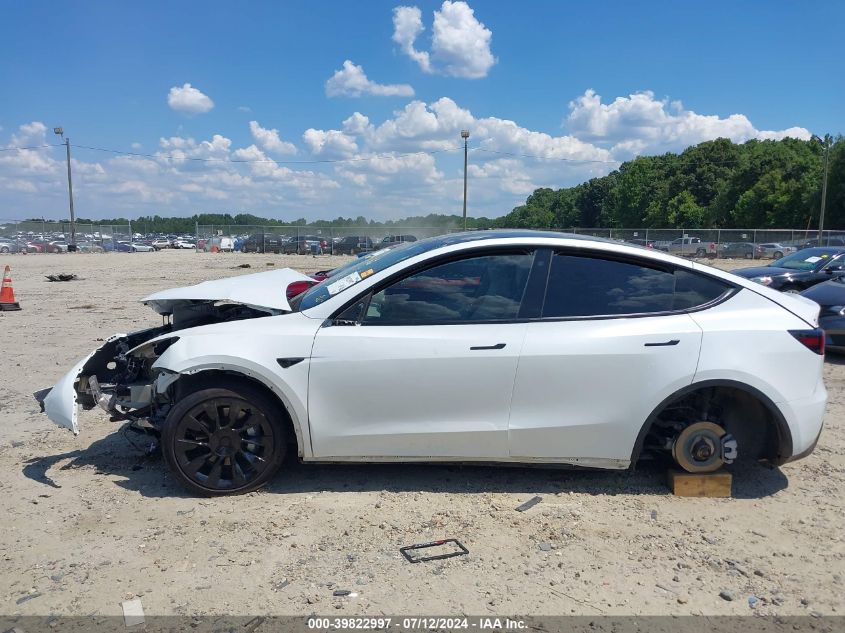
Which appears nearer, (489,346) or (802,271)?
(489,346)

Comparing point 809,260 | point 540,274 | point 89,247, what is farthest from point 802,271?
point 89,247

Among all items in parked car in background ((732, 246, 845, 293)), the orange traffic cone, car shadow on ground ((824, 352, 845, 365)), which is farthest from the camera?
the orange traffic cone

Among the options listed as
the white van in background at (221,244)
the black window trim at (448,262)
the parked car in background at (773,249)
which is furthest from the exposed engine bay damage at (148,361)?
the white van in background at (221,244)

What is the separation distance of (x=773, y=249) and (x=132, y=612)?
164ft

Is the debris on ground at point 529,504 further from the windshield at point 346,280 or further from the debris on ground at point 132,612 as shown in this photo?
the debris on ground at point 132,612

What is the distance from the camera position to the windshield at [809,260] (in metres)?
12.1

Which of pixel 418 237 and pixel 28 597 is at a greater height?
pixel 418 237

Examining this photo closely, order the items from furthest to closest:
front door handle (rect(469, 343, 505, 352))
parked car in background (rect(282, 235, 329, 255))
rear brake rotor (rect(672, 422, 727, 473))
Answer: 1. parked car in background (rect(282, 235, 329, 255))
2. rear brake rotor (rect(672, 422, 727, 473))
3. front door handle (rect(469, 343, 505, 352))

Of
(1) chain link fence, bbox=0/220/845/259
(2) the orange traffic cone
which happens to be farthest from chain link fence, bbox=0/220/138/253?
(2) the orange traffic cone

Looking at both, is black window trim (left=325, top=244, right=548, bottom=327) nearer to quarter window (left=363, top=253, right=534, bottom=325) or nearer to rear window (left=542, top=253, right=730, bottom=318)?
quarter window (left=363, top=253, right=534, bottom=325)

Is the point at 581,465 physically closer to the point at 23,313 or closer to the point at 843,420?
the point at 843,420

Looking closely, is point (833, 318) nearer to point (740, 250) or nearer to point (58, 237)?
point (740, 250)

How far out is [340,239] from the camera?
169ft

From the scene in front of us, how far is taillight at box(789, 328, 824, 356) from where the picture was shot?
3.95 meters
